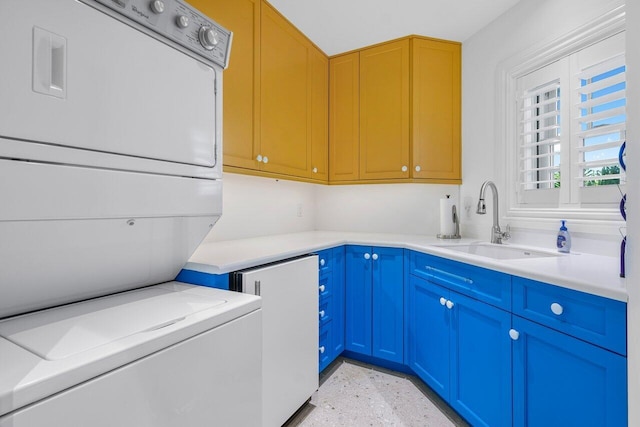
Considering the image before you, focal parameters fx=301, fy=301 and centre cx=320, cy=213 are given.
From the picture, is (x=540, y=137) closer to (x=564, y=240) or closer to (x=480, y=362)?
(x=564, y=240)

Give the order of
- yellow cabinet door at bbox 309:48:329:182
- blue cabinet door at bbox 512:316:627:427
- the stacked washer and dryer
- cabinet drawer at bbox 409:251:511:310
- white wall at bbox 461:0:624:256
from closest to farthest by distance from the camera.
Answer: the stacked washer and dryer → blue cabinet door at bbox 512:316:627:427 → cabinet drawer at bbox 409:251:511:310 → white wall at bbox 461:0:624:256 → yellow cabinet door at bbox 309:48:329:182

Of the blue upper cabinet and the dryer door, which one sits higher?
the dryer door

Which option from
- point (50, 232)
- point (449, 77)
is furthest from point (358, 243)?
point (50, 232)

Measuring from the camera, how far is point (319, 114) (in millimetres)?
2535

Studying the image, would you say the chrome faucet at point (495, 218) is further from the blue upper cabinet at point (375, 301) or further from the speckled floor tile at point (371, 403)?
the speckled floor tile at point (371, 403)

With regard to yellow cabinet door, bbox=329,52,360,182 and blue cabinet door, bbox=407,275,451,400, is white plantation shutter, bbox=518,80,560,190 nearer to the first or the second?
blue cabinet door, bbox=407,275,451,400

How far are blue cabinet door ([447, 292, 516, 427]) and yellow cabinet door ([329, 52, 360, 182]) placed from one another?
1.38 m

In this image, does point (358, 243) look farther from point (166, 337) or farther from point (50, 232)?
point (50, 232)

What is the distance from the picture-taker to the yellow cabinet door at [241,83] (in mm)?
1601

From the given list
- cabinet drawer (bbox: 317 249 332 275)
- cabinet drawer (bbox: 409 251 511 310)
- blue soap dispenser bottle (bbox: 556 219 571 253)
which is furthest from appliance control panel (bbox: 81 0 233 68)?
blue soap dispenser bottle (bbox: 556 219 571 253)

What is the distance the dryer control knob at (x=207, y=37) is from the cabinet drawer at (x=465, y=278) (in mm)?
1513

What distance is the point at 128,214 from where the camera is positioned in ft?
2.88

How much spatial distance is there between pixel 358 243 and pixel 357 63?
5.04 feet

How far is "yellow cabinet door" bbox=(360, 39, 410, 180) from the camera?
2.37 meters
